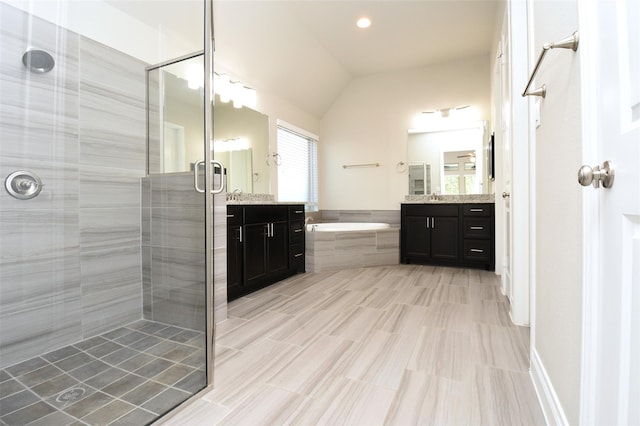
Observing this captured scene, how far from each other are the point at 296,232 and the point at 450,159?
2.52 metres

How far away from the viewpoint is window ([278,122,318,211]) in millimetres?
4332

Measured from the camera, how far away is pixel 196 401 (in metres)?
1.30

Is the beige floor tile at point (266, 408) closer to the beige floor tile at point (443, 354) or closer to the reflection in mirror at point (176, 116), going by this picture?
the beige floor tile at point (443, 354)

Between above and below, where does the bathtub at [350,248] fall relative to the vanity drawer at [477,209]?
below

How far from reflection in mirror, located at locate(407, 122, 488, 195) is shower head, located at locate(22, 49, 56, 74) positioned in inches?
164

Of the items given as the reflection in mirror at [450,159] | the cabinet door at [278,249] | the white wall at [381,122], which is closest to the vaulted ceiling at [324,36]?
the white wall at [381,122]

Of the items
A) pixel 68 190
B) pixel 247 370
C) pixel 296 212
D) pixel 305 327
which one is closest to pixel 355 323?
pixel 305 327

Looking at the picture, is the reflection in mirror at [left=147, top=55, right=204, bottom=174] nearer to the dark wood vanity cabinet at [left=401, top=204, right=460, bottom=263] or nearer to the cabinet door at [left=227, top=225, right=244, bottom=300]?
the cabinet door at [left=227, top=225, right=244, bottom=300]

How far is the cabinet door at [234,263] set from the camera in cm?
256

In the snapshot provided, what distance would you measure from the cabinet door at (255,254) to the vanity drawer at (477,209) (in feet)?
8.13

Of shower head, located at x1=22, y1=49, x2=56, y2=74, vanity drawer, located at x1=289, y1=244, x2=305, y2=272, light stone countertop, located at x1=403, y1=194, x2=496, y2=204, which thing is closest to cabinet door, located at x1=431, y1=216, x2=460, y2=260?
light stone countertop, located at x1=403, y1=194, x2=496, y2=204

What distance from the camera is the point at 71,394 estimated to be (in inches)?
51.6

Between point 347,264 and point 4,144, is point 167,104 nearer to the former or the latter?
point 4,144

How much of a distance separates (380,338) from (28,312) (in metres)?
1.79
